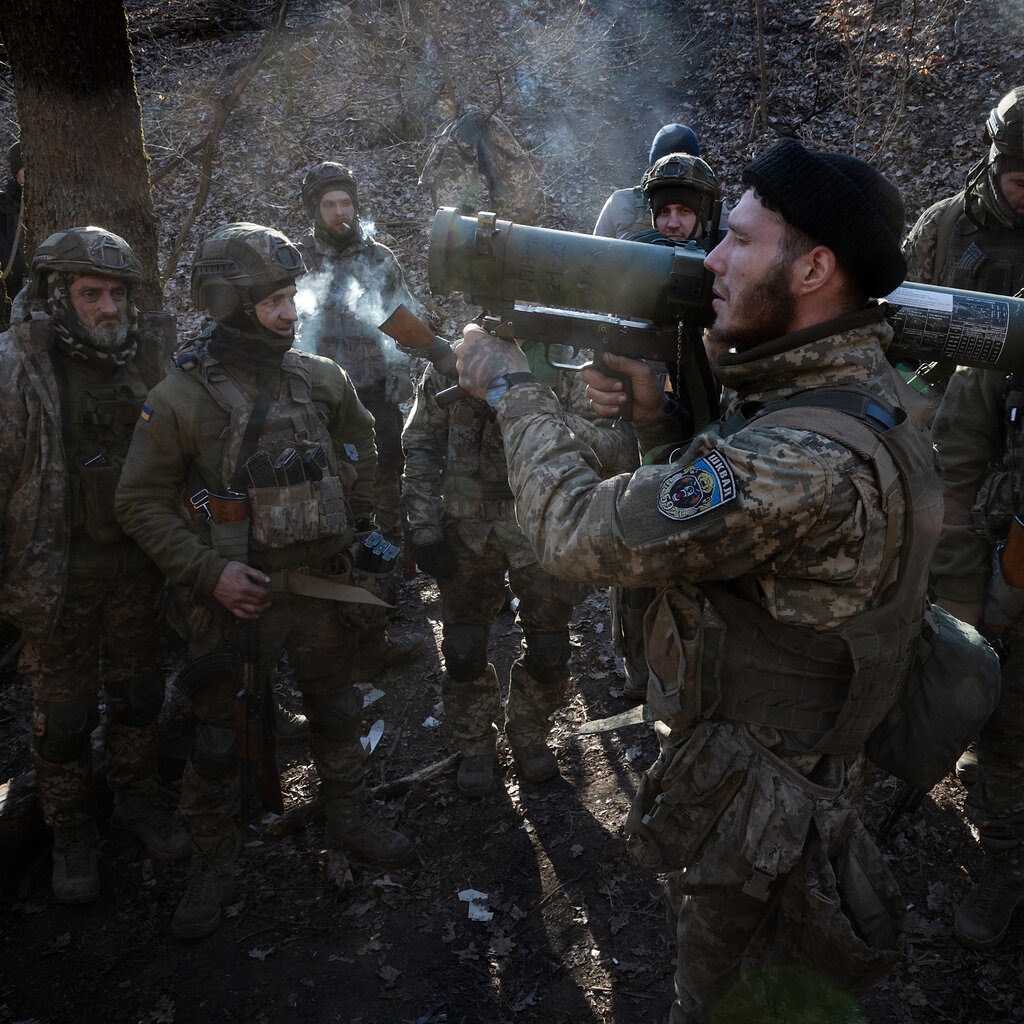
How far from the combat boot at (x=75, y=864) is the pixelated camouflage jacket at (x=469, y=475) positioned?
2.16 m

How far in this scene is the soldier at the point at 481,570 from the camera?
4.25 meters

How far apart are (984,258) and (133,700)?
4.65 metres

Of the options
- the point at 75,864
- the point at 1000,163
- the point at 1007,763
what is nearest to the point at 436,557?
the point at 75,864

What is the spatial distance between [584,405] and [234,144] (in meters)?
13.0

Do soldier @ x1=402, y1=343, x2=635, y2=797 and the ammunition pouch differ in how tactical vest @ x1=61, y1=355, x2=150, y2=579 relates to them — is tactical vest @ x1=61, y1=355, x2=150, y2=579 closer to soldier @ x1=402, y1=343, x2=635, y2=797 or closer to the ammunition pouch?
the ammunition pouch

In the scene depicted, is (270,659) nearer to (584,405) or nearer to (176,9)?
(584,405)

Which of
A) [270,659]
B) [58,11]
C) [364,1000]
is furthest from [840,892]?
[58,11]

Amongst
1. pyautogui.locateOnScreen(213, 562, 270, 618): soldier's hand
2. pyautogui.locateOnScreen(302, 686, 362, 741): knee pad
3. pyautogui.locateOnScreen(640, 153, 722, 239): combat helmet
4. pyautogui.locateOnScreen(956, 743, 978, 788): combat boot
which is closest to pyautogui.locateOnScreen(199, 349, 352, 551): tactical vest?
pyautogui.locateOnScreen(213, 562, 270, 618): soldier's hand

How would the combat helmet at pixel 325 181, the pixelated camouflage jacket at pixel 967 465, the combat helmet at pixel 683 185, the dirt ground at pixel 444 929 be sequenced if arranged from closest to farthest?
the dirt ground at pixel 444 929 < the pixelated camouflage jacket at pixel 967 465 < the combat helmet at pixel 683 185 < the combat helmet at pixel 325 181

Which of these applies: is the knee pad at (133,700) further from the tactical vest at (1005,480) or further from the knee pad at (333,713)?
the tactical vest at (1005,480)

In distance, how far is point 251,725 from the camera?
3658 mm

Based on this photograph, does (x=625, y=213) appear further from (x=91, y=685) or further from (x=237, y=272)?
(x=91, y=685)

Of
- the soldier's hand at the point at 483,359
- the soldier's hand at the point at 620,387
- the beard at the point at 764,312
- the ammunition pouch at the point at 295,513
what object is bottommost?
the ammunition pouch at the point at 295,513

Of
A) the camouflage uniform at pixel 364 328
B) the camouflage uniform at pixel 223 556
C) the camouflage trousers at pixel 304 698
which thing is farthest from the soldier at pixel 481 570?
the camouflage uniform at pixel 364 328
